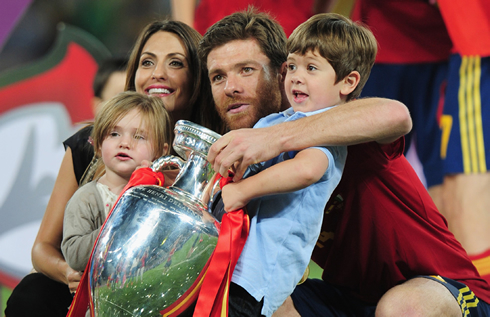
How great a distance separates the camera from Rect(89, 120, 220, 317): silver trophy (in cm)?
119

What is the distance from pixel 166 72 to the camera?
2.07 m

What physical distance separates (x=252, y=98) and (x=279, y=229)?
26.5 inches

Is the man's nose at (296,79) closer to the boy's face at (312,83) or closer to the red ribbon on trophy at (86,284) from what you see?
the boy's face at (312,83)

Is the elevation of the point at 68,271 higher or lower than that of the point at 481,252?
higher

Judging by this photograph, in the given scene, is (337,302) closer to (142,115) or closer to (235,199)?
(235,199)

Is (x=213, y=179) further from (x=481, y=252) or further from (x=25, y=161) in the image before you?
(x=25, y=161)

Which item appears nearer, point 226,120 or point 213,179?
point 213,179

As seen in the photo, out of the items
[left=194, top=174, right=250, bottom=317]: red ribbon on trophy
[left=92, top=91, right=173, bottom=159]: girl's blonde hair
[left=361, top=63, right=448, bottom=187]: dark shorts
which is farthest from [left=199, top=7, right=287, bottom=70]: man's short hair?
[left=361, top=63, right=448, bottom=187]: dark shorts

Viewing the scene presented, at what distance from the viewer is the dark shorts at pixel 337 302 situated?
5.01 feet

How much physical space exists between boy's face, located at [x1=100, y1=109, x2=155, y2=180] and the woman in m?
0.43

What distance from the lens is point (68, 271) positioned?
5.45ft

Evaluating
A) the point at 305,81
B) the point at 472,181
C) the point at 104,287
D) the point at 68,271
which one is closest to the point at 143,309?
the point at 104,287

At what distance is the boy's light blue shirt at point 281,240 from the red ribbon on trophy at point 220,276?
54 mm

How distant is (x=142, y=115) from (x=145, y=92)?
1.66 feet
